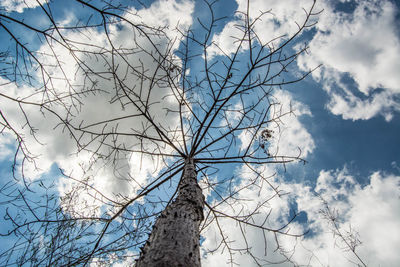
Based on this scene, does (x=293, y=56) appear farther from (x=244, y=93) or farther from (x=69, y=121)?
(x=69, y=121)

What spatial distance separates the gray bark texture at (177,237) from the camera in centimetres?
104

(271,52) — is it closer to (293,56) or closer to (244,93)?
(293,56)

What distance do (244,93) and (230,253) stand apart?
2.26m

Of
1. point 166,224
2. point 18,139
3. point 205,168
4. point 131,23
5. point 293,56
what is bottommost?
point 166,224

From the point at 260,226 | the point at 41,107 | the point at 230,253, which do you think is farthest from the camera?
the point at 230,253

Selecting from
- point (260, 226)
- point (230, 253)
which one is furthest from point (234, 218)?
point (230, 253)

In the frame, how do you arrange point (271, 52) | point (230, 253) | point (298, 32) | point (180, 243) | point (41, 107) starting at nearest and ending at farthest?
1. point (180, 243)
2. point (298, 32)
3. point (41, 107)
4. point (271, 52)
5. point (230, 253)

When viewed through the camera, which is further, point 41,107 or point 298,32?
point 41,107

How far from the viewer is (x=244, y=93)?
2518mm

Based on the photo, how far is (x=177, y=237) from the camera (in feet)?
3.99

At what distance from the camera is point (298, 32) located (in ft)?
5.22

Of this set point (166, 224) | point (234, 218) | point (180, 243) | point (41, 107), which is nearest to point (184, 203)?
point (166, 224)

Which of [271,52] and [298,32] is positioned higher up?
[271,52]

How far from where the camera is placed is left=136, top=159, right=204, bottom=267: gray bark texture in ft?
3.41
